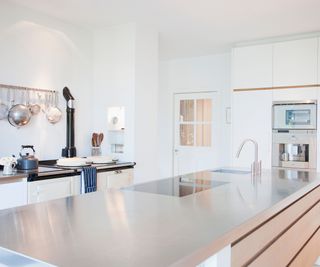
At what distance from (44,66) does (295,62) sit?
3031 millimetres

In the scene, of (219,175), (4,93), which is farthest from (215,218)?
(4,93)

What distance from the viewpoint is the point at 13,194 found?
Result: 2793mm

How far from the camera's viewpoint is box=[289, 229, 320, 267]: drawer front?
2178 millimetres

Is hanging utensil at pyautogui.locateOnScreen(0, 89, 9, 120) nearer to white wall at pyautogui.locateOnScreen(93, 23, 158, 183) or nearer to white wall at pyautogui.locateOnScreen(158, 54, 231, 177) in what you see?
white wall at pyautogui.locateOnScreen(93, 23, 158, 183)

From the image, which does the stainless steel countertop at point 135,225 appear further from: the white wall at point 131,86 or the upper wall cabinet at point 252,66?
the upper wall cabinet at point 252,66

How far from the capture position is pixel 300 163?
4309 mm

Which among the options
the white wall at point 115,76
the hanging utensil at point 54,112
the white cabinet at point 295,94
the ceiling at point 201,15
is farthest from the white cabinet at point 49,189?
the white cabinet at point 295,94

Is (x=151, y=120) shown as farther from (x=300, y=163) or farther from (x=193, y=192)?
(x=193, y=192)

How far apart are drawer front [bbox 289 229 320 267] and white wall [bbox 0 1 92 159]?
2.79m

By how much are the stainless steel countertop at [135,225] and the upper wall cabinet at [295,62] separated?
2.69m

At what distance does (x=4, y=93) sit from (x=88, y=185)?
125 cm

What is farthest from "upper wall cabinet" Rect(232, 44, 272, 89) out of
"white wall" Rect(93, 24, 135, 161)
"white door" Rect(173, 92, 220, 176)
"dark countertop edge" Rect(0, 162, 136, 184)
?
"dark countertop edge" Rect(0, 162, 136, 184)

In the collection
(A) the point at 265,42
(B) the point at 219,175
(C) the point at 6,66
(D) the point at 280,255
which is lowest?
(D) the point at 280,255

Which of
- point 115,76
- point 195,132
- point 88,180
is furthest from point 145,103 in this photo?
point 195,132
